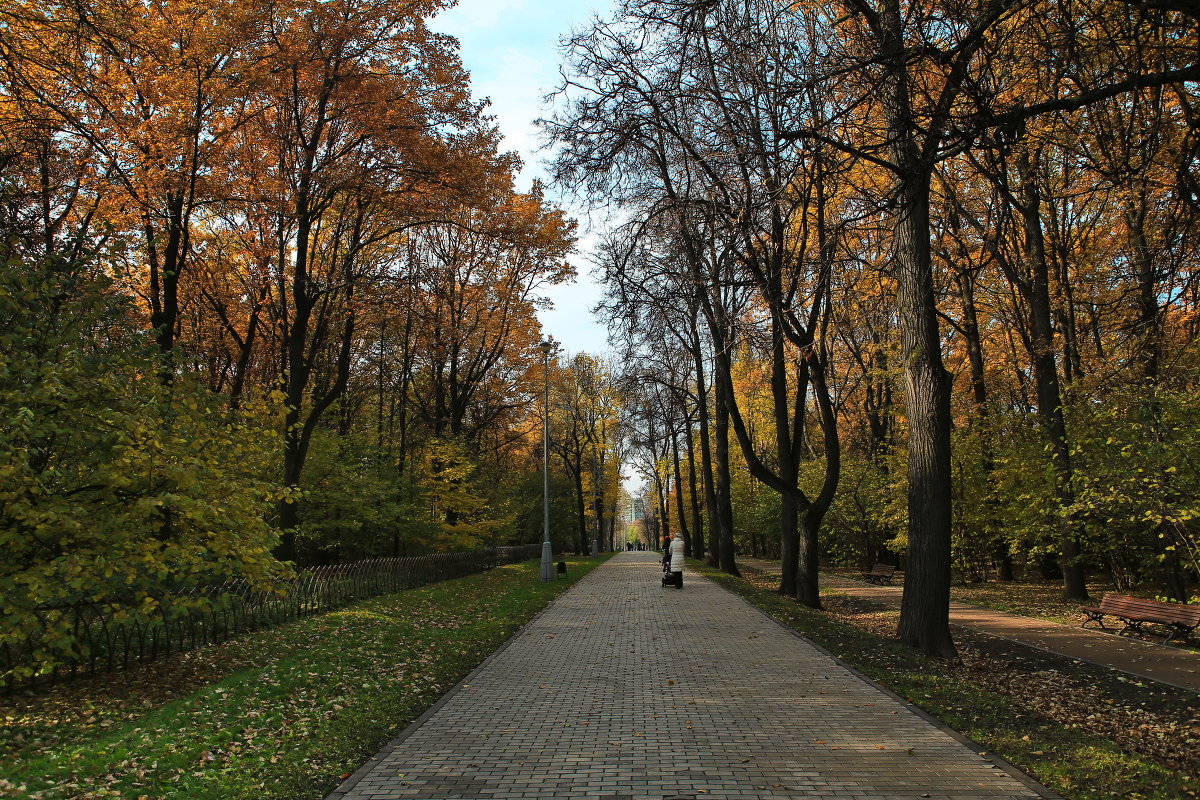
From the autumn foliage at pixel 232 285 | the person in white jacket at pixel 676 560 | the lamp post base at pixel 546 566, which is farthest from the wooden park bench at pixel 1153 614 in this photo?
the lamp post base at pixel 546 566

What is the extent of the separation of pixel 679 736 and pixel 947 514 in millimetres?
5294

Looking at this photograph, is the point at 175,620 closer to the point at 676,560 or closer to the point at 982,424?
the point at 676,560

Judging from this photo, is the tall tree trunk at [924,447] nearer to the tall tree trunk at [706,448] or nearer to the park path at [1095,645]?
the park path at [1095,645]

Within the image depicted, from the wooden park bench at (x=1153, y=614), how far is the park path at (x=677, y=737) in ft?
20.0

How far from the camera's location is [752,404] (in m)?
38.6

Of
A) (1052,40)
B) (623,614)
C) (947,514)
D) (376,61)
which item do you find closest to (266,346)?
(376,61)

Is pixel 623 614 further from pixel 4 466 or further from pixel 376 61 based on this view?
pixel 376 61

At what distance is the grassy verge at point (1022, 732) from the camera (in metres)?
4.77

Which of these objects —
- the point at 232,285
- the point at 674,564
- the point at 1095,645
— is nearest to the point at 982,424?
the point at 674,564

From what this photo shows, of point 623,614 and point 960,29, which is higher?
point 960,29

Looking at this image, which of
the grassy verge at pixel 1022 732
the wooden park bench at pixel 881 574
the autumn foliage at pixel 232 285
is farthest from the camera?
the wooden park bench at pixel 881 574

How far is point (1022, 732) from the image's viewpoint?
594 cm

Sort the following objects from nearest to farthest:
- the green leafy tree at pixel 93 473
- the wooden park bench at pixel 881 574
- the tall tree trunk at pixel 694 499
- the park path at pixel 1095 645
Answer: the green leafy tree at pixel 93 473, the park path at pixel 1095 645, the wooden park bench at pixel 881 574, the tall tree trunk at pixel 694 499

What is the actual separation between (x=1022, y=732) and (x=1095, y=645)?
279 inches
